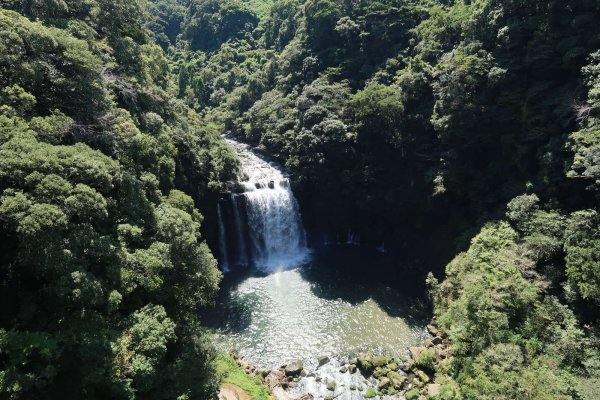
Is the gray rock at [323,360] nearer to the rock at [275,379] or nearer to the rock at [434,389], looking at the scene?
the rock at [275,379]

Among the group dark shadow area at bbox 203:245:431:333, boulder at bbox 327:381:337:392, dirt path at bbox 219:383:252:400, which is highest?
dark shadow area at bbox 203:245:431:333

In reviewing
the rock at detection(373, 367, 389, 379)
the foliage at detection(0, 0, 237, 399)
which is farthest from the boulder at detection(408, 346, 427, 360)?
the foliage at detection(0, 0, 237, 399)

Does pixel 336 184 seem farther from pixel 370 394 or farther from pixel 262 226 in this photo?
pixel 370 394

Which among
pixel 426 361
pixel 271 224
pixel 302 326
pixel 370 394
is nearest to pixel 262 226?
pixel 271 224

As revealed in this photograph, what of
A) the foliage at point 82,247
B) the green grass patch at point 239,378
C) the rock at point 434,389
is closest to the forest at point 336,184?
the foliage at point 82,247

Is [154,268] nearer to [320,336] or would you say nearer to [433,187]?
[320,336]

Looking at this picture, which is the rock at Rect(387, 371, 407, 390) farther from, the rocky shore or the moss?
the moss

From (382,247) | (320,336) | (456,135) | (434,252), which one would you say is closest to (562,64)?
(456,135)
